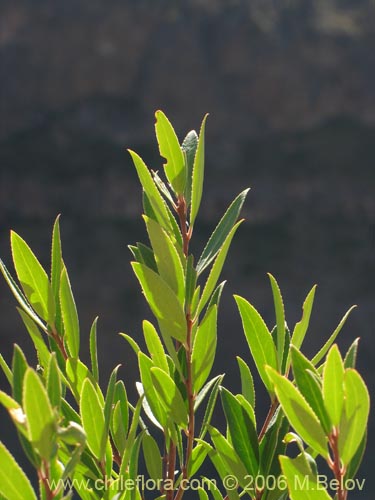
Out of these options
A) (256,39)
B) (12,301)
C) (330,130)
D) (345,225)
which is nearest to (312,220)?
(345,225)

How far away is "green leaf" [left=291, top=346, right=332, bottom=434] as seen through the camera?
343 millimetres

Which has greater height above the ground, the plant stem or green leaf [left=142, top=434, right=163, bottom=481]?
the plant stem

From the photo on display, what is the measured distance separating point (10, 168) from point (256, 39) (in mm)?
1360

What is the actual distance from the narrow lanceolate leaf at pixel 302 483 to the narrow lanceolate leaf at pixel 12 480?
10 centimetres

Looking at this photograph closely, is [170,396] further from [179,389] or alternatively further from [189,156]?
[189,156]

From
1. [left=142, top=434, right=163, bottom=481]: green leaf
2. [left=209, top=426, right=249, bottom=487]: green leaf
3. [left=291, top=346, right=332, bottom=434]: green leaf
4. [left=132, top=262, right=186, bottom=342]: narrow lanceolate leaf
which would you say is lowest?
[left=142, top=434, right=163, bottom=481]: green leaf

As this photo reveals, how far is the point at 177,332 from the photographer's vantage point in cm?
39

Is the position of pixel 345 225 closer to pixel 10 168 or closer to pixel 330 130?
pixel 330 130

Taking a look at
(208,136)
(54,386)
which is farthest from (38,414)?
(208,136)

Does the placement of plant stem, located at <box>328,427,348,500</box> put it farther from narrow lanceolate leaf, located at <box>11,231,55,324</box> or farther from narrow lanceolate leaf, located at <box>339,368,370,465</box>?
narrow lanceolate leaf, located at <box>11,231,55,324</box>

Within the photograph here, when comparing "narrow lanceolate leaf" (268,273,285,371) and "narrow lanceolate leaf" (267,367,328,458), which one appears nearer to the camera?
"narrow lanceolate leaf" (267,367,328,458)

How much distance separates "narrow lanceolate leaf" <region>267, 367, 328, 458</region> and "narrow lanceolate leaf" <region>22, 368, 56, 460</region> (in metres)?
0.09

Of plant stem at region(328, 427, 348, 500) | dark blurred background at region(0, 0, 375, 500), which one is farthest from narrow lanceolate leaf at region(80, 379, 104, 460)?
dark blurred background at region(0, 0, 375, 500)

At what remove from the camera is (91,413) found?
14.8 inches
